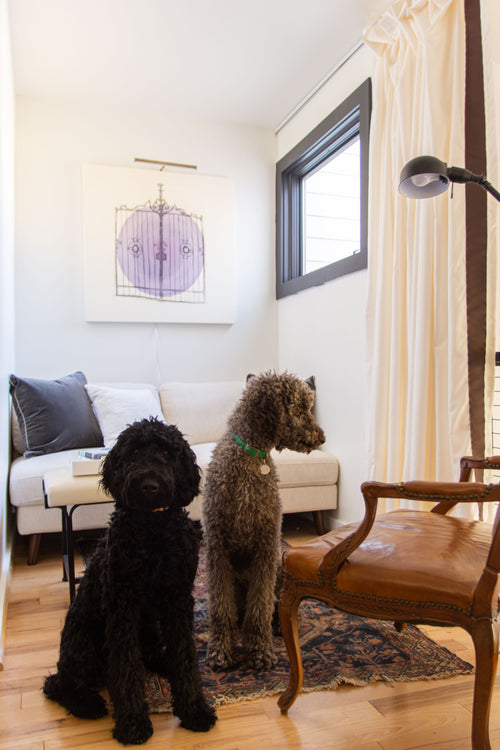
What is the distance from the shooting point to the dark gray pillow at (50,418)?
10.1 feet

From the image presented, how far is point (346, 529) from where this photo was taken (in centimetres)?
167

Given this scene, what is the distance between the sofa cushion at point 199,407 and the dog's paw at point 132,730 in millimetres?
2174

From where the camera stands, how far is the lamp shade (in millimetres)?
1623

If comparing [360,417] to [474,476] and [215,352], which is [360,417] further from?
[215,352]

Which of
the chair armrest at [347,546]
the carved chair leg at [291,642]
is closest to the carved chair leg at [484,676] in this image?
the chair armrest at [347,546]

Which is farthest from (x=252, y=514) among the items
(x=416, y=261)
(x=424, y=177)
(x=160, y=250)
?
(x=160, y=250)

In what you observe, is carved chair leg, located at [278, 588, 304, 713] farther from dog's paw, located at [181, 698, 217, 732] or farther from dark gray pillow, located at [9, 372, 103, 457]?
dark gray pillow, located at [9, 372, 103, 457]

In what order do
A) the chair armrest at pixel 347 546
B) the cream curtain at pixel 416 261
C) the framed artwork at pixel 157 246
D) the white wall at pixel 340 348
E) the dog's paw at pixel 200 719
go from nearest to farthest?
1. the chair armrest at pixel 347 546
2. the dog's paw at pixel 200 719
3. the cream curtain at pixel 416 261
4. the white wall at pixel 340 348
5. the framed artwork at pixel 157 246

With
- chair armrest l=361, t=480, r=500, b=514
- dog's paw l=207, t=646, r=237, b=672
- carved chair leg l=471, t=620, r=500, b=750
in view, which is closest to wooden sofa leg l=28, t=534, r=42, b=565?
dog's paw l=207, t=646, r=237, b=672

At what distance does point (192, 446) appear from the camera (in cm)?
343

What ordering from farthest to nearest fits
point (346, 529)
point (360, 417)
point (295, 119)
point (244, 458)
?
point (295, 119) < point (360, 417) < point (244, 458) < point (346, 529)

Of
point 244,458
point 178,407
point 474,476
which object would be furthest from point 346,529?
point 178,407

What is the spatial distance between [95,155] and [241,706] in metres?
3.49

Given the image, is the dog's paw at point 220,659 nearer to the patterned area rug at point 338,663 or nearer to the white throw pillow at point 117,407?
the patterned area rug at point 338,663
